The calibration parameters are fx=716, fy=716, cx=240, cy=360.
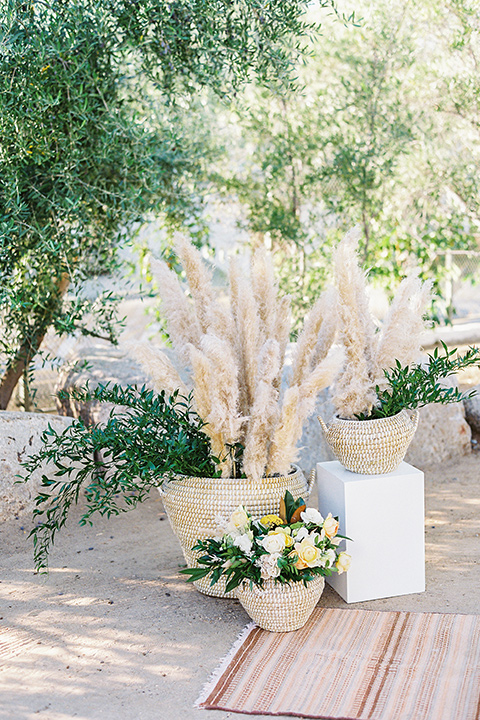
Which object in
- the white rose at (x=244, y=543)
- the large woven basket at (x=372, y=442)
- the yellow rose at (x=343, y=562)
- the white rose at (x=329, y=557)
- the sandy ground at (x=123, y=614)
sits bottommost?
the sandy ground at (x=123, y=614)

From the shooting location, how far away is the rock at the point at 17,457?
396 centimetres

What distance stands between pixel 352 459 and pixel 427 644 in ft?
2.38

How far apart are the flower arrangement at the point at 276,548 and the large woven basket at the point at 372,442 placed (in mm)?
A: 286

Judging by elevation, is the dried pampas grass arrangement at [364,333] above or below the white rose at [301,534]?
above

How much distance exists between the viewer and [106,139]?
393cm

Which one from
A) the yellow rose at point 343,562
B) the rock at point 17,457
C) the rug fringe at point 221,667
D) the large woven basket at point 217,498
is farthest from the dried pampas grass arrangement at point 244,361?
the rock at point 17,457

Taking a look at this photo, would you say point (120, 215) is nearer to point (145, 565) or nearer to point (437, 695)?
point (145, 565)

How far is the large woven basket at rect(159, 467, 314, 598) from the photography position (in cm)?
279

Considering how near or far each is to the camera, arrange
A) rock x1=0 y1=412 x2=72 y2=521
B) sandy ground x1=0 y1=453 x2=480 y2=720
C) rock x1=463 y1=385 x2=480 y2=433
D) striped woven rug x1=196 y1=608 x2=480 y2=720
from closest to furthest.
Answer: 1. striped woven rug x1=196 y1=608 x2=480 y2=720
2. sandy ground x1=0 y1=453 x2=480 y2=720
3. rock x1=0 y1=412 x2=72 y2=521
4. rock x1=463 y1=385 x2=480 y2=433

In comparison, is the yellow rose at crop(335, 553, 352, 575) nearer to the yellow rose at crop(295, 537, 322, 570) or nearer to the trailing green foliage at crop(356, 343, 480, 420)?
the yellow rose at crop(295, 537, 322, 570)

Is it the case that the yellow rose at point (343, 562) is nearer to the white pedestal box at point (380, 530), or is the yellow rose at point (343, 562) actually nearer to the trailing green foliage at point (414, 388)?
the white pedestal box at point (380, 530)

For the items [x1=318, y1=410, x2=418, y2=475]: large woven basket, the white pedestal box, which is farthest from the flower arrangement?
[x1=318, y1=410, x2=418, y2=475]: large woven basket

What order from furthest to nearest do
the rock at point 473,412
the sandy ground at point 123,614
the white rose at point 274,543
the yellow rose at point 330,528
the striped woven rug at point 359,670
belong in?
1. the rock at point 473,412
2. the yellow rose at point 330,528
3. the white rose at point 274,543
4. the sandy ground at point 123,614
5. the striped woven rug at point 359,670

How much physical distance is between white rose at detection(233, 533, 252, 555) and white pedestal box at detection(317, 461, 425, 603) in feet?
1.50
